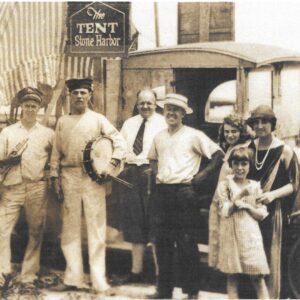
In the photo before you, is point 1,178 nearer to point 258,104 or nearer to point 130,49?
point 130,49

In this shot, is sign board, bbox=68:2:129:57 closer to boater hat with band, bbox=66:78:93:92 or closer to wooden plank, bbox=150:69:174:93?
wooden plank, bbox=150:69:174:93

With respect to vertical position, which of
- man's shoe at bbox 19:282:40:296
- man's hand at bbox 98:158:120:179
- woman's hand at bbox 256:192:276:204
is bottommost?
man's shoe at bbox 19:282:40:296

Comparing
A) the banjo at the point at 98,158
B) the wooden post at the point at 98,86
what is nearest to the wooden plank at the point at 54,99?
the wooden post at the point at 98,86

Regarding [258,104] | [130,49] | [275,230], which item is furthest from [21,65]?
[275,230]

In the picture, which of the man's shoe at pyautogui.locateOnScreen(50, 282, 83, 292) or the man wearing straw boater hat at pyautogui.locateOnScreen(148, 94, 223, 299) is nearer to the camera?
the man wearing straw boater hat at pyautogui.locateOnScreen(148, 94, 223, 299)

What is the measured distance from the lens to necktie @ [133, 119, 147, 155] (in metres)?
5.37

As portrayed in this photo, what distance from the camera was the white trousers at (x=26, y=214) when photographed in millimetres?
5426

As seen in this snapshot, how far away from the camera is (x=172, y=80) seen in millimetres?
5395

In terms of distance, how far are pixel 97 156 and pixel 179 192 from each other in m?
0.82

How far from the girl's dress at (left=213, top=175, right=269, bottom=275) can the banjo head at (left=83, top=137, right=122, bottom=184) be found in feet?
3.71

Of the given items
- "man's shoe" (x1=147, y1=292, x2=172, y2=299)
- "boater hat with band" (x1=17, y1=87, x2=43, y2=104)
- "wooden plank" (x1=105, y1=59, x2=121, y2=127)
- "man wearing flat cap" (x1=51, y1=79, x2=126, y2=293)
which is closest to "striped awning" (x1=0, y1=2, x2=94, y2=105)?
"boater hat with band" (x1=17, y1=87, x2=43, y2=104)

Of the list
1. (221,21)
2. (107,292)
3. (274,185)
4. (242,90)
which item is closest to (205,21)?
A: (221,21)

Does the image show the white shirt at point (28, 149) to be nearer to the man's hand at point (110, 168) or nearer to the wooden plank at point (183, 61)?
the man's hand at point (110, 168)

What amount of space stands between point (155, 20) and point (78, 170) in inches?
64.1
